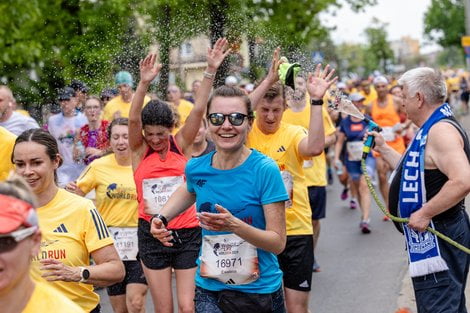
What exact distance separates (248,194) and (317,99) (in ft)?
4.40

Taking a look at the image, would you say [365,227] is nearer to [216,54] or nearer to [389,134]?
[389,134]

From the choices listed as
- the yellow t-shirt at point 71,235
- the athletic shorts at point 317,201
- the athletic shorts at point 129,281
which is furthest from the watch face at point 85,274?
the athletic shorts at point 317,201

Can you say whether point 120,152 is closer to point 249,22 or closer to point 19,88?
point 249,22

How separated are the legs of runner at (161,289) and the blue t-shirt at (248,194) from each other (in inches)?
59.0

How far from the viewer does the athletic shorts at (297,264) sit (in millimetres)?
5855

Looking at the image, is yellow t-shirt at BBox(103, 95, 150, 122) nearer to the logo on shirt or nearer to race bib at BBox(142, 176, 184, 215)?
the logo on shirt

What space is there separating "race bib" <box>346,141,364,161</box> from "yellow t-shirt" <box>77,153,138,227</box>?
584 centimetres

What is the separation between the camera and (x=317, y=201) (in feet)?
28.5

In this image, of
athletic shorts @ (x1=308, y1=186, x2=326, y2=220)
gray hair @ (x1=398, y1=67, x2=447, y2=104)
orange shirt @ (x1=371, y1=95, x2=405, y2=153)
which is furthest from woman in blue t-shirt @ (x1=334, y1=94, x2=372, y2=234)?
gray hair @ (x1=398, y1=67, x2=447, y2=104)

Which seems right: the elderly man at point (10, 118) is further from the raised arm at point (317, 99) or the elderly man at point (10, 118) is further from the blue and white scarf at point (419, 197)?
the blue and white scarf at point (419, 197)

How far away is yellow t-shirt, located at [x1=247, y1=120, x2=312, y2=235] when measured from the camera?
19.4ft

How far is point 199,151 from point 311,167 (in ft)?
5.81

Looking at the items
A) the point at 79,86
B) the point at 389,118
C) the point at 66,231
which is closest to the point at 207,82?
the point at 66,231

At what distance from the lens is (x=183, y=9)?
9.92 m
